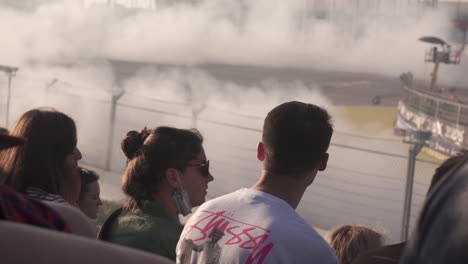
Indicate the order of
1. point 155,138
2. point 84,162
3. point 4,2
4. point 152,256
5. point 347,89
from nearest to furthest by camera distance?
point 152,256
point 155,138
point 84,162
point 4,2
point 347,89

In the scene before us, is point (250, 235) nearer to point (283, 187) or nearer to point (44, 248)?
point (283, 187)

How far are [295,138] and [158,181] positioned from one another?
19.5 inches

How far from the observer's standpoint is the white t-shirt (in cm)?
144

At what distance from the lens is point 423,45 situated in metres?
34.2

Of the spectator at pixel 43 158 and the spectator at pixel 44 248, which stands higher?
the spectator at pixel 44 248

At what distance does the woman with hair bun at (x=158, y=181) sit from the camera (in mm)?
1914

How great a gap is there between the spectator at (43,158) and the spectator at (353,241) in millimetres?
703

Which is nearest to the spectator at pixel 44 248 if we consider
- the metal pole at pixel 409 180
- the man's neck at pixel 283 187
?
the man's neck at pixel 283 187

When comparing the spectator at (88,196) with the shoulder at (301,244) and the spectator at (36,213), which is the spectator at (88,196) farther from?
the spectator at (36,213)

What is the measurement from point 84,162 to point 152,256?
7.43 m

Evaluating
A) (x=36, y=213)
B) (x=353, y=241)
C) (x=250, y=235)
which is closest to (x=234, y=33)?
(x=353, y=241)

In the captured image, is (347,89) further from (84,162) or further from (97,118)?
(84,162)

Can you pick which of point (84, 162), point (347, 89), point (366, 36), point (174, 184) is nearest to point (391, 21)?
point (366, 36)

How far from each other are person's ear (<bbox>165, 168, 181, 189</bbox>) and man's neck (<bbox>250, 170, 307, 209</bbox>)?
42 centimetres
